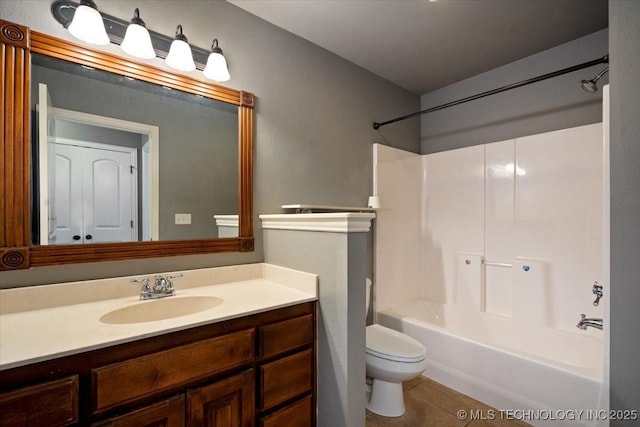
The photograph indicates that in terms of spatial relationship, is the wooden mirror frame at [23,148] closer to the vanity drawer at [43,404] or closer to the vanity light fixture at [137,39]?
the vanity light fixture at [137,39]

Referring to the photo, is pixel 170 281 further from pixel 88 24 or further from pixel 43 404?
pixel 88 24

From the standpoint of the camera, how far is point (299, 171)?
6.89ft

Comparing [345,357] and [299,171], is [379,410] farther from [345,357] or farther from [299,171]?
[299,171]

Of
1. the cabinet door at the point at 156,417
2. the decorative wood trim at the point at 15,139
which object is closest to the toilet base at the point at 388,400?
the cabinet door at the point at 156,417

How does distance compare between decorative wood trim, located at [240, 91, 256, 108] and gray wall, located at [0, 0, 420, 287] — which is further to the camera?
decorative wood trim, located at [240, 91, 256, 108]

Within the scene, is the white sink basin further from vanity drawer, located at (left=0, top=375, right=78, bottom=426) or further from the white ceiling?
the white ceiling

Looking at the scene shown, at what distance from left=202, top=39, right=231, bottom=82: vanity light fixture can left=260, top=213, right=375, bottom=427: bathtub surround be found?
0.93 metres

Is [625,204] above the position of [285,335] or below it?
above

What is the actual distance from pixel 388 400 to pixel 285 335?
101 centimetres

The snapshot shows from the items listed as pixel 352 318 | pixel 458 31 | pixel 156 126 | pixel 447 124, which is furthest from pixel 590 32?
pixel 156 126

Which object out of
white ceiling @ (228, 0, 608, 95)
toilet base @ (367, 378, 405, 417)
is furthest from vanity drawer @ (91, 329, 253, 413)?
white ceiling @ (228, 0, 608, 95)

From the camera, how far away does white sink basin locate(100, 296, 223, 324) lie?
4.18ft

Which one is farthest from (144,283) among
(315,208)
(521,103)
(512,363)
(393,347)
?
(521,103)

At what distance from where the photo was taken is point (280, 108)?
78.7 inches
